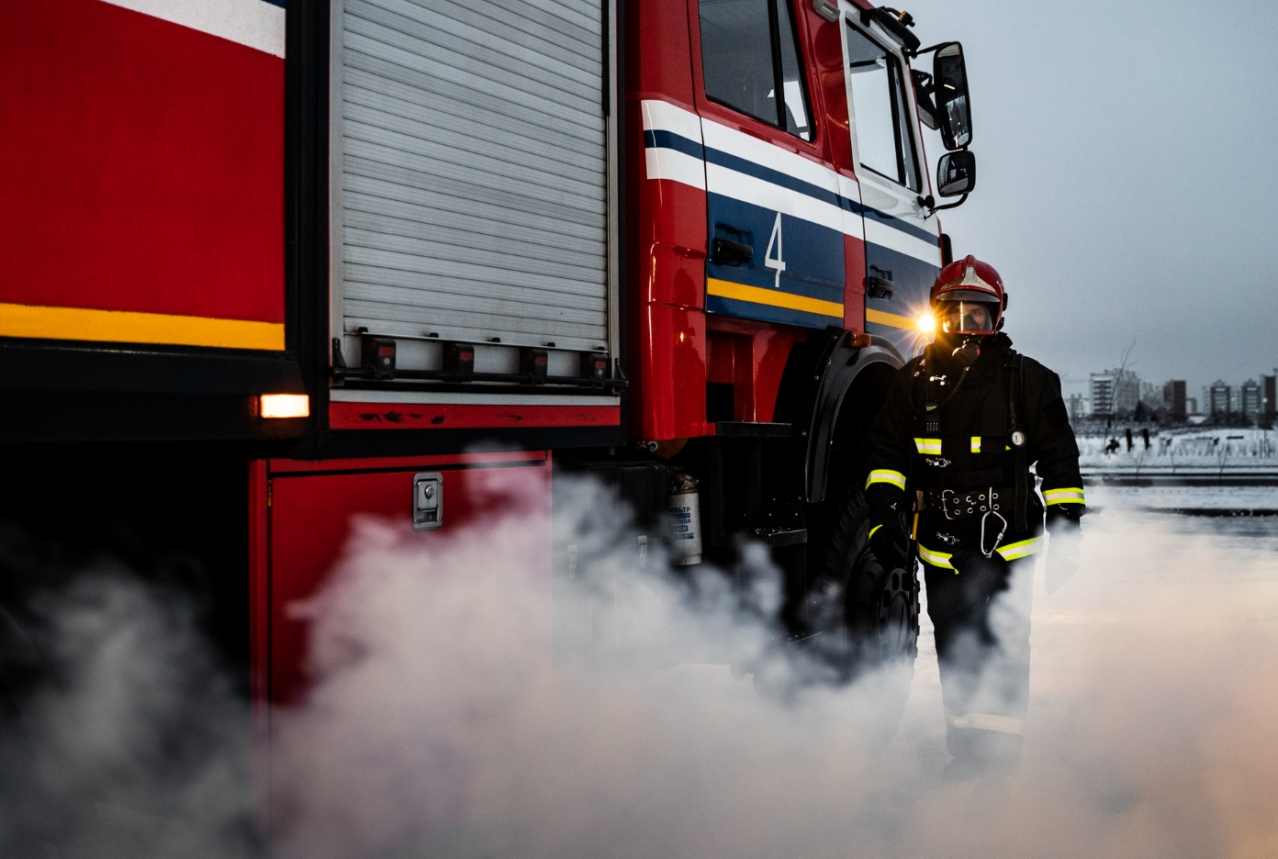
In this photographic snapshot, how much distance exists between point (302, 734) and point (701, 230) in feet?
6.51

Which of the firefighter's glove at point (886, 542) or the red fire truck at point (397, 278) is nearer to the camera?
the red fire truck at point (397, 278)

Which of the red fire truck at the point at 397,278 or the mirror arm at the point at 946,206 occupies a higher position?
the mirror arm at the point at 946,206

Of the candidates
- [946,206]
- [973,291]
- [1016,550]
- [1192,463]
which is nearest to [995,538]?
[1016,550]

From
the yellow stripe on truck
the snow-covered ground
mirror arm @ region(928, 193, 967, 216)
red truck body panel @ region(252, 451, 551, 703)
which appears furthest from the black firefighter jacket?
the snow-covered ground

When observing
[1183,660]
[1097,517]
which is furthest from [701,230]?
[1097,517]

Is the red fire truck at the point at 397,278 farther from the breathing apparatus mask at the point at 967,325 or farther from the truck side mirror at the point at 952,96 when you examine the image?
the truck side mirror at the point at 952,96

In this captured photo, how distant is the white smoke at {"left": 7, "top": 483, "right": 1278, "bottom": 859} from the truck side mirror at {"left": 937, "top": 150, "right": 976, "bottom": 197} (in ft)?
6.67

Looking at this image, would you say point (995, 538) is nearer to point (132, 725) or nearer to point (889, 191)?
point (889, 191)

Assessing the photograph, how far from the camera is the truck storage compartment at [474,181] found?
2516mm

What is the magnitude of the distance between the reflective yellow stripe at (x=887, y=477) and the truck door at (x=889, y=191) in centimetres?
82

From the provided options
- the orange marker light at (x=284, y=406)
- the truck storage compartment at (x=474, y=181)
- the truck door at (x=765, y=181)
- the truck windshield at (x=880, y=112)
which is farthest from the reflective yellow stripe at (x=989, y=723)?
the orange marker light at (x=284, y=406)

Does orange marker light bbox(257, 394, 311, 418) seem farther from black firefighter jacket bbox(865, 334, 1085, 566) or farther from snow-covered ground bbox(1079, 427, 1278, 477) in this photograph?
snow-covered ground bbox(1079, 427, 1278, 477)

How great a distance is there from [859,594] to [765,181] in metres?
1.73

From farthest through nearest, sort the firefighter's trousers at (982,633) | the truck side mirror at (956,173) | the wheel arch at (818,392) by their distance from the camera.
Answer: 1. the truck side mirror at (956,173)
2. the wheel arch at (818,392)
3. the firefighter's trousers at (982,633)
